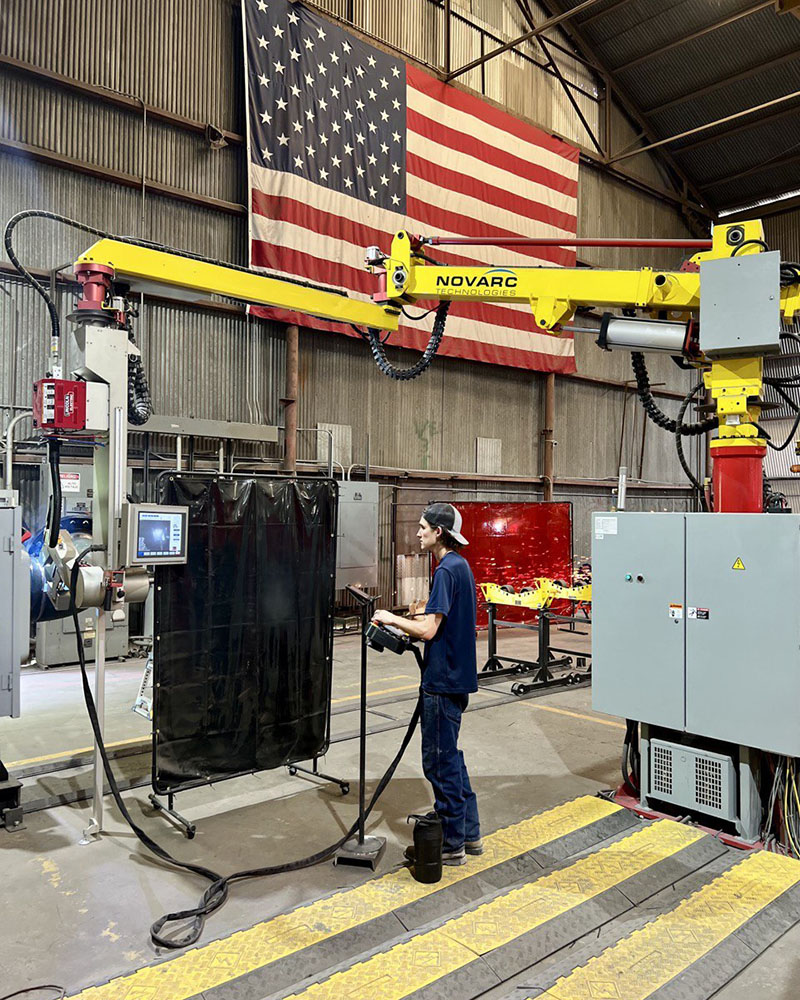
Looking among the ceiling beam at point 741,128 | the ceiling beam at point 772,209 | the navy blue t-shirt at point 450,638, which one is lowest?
the navy blue t-shirt at point 450,638

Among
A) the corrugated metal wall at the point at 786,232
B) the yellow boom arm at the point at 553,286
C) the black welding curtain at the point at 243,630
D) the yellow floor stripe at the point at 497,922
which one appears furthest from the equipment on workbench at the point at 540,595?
the corrugated metal wall at the point at 786,232

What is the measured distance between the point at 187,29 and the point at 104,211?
2716mm

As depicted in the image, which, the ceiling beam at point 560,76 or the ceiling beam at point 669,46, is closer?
the ceiling beam at point 669,46

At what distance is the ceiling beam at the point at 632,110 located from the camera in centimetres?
1488

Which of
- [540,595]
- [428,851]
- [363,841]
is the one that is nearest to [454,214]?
[540,595]

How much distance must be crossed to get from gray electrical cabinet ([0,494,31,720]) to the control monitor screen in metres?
0.80

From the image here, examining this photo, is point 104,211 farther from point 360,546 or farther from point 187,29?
point 360,546

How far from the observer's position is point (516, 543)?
11.8 meters

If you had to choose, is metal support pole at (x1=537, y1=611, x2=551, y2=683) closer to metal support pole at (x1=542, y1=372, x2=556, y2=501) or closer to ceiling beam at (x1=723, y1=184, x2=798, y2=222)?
metal support pole at (x1=542, y1=372, x2=556, y2=501)

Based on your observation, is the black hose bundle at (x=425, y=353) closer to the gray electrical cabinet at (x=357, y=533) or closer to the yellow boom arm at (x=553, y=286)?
the yellow boom arm at (x=553, y=286)

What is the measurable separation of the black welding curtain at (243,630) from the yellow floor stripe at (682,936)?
2.34 metres

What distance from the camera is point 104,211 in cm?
908

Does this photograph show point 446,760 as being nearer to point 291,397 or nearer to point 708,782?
point 708,782

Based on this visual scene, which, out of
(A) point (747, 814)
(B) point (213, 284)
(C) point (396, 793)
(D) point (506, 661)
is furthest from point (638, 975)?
(D) point (506, 661)
